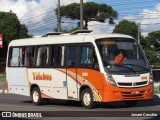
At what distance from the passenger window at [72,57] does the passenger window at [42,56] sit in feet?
4.98

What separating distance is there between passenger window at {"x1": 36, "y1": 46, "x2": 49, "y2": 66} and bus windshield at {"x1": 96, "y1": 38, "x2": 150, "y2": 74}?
311cm

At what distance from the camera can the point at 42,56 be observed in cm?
2045

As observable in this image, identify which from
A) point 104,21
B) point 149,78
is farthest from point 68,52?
point 104,21

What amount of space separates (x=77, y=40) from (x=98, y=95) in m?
2.38

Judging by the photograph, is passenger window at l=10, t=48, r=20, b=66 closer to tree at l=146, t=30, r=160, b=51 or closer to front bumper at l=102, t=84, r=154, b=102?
front bumper at l=102, t=84, r=154, b=102

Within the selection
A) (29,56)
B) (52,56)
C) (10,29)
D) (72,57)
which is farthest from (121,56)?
(10,29)

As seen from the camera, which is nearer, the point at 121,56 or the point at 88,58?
the point at 121,56

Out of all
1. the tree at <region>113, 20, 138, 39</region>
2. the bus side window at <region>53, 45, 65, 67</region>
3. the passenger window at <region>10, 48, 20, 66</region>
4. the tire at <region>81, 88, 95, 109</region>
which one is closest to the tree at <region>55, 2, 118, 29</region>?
the tree at <region>113, 20, 138, 39</region>

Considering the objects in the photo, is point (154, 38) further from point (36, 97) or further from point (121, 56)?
point (121, 56)

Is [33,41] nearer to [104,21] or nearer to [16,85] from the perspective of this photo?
[16,85]

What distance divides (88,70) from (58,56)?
204 cm

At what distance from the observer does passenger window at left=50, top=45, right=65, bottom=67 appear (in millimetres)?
19234

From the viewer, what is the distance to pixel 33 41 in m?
21.2

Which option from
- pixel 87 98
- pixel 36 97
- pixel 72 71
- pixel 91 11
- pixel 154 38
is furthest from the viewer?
pixel 154 38
